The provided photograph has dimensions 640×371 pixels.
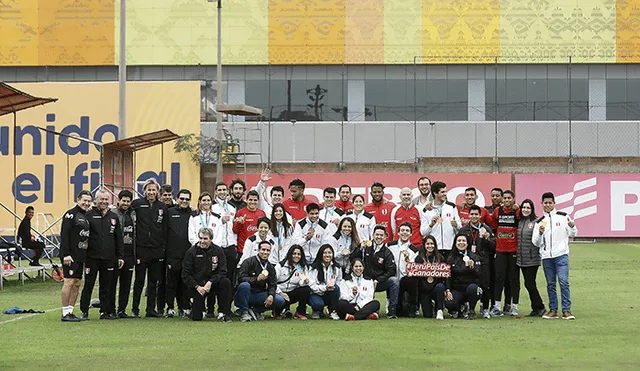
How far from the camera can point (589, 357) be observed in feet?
43.2

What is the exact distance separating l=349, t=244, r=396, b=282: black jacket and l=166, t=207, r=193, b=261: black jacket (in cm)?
262

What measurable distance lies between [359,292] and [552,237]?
3040 mm

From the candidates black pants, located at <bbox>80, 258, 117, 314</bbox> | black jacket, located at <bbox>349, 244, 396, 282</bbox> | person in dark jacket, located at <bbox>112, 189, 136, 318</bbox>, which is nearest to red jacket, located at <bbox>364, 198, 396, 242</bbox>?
black jacket, located at <bbox>349, 244, 396, 282</bbox>

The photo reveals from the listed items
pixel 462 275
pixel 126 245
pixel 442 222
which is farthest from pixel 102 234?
pixel 462 275

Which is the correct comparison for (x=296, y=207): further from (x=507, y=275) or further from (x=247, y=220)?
(x=507, y=275)

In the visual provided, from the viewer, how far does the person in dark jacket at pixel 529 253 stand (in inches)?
715

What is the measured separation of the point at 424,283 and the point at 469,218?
4.55 feet

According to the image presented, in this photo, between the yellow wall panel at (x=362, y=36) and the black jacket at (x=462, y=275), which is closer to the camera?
the black jacket at (x=462, y=275)

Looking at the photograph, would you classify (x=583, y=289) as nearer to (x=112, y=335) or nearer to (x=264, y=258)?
(x=264, y=258)

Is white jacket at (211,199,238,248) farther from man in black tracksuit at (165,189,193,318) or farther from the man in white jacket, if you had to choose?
the man in white jacket

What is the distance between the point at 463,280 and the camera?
17.9 m

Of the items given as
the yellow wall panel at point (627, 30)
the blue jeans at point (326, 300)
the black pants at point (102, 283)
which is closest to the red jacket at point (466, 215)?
the blue jeans at point (326, 300)

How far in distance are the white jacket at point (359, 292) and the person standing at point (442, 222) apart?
1.40m

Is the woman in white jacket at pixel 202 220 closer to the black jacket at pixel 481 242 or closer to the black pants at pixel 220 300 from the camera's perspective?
the black pants at pixel 220 300
